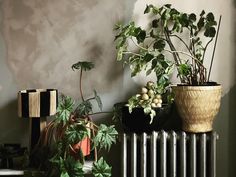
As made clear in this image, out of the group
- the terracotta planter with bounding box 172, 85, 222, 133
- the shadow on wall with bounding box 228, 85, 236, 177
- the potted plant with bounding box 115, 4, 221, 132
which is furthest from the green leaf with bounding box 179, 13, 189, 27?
the shadow on wall with bounding box 228, 85, 236, 177

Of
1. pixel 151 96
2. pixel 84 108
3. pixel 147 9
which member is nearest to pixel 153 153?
pixel 151 96

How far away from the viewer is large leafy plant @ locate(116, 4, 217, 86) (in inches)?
79.7

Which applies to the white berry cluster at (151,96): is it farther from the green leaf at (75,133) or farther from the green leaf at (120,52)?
the green leaf at (75,133)

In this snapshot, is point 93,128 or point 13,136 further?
point 13,136

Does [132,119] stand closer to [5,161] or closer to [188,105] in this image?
[188,105]

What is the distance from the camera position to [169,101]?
207cm

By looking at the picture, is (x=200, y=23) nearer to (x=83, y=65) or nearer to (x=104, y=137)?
(x=83, y=65)

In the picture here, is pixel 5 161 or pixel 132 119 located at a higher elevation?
pixel 132 119

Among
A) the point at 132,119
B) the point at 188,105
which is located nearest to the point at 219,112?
the point at 188,105

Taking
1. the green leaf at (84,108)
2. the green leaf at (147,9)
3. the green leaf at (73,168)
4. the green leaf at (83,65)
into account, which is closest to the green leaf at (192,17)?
the green leaf at (147,9)

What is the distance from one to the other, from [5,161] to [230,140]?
122 centimetres

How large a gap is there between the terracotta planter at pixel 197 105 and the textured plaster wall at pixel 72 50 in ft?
0.82

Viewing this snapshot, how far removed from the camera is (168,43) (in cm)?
216

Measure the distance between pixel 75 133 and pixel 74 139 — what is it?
0.09ft
